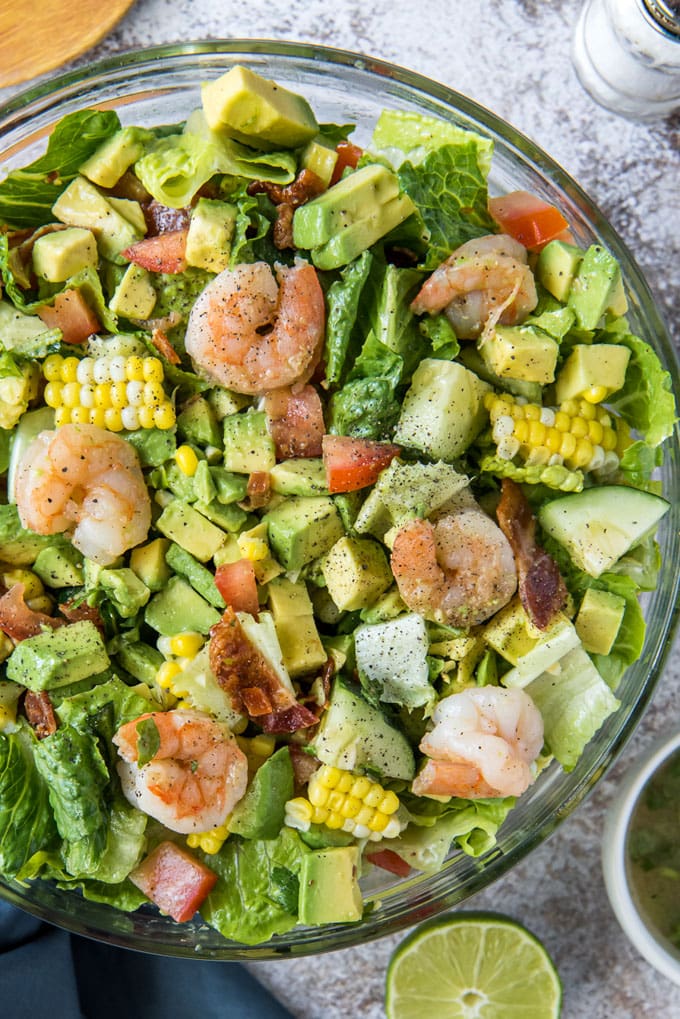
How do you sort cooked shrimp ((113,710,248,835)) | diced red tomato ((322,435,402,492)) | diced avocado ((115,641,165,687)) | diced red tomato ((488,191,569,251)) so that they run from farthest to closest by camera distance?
1. diced red tomato ((488,191,569,251))
2. diced avocado ((115,641,165,687))
3. diced red tomato ((322,435,402,492))
4. cooked shrimp ((113,710,248,835))

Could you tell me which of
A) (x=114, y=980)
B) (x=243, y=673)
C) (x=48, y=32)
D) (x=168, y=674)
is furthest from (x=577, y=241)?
(x=114, y=980)

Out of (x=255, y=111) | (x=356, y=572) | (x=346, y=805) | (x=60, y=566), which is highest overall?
(x=255, y=111)

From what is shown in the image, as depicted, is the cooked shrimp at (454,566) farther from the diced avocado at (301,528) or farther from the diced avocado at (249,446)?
the diced avocado at (249,446)

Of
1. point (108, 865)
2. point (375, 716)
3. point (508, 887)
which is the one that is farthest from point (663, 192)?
point (108, 865)

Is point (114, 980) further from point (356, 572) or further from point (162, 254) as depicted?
point (162, 254)

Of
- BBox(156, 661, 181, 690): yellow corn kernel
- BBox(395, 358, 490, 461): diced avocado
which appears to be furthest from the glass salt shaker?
BBox(156, 661, 181, 690): yellow corn kernel

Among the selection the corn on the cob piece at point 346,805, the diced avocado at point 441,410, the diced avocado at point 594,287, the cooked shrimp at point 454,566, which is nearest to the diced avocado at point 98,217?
the diced avocado at point 441,410

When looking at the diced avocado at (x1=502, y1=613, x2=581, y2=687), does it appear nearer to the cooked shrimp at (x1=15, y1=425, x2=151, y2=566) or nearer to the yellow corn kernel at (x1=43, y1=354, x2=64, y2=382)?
the cooked shrimp at (x1=15, y1=425, x2=151, y2=566)
